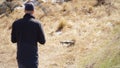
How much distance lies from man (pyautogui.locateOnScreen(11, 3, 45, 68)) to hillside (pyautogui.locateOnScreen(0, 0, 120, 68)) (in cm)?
224

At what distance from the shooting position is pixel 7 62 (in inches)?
448

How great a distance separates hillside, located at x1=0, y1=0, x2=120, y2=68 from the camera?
31.7 feet

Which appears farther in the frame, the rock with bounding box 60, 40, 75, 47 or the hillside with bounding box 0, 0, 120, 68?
the rock with bounding box 60, 40, 75, 47

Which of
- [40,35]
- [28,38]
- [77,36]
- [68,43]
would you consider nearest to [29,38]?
[28,38]

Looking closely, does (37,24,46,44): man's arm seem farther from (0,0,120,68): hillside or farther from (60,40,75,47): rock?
(60,40,75,47): rock

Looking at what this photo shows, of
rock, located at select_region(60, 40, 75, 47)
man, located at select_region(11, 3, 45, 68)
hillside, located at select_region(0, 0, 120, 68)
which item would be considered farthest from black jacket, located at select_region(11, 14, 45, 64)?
rock, located at select_region(60, 40, 75, 47)

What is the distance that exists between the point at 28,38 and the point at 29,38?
0.06 feet

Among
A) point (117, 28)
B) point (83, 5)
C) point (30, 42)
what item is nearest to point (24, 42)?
point (30, 42)

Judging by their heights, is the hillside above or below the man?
below

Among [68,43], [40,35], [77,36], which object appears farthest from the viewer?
[77,36]

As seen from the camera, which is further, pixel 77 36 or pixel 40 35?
pixel 77 36

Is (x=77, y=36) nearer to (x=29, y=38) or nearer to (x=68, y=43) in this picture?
(x=68, y=43)

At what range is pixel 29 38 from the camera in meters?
6.33

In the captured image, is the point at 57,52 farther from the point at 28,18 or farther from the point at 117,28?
the point at 28,18
